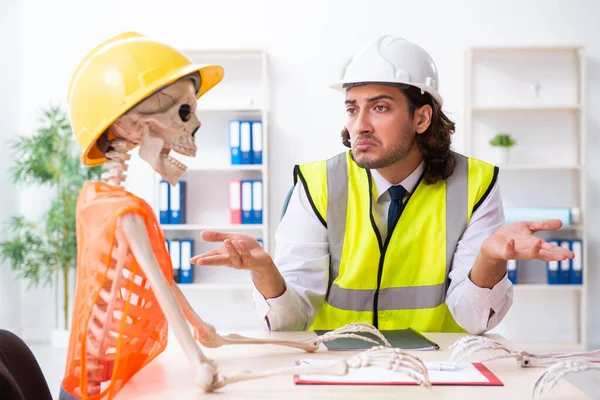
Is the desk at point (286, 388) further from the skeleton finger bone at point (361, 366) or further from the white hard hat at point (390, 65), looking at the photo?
the white hard hat at point (390, 65)

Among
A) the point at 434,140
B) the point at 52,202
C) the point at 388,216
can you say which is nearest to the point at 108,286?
the point at 388,216

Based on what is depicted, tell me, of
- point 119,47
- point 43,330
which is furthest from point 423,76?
point 43,330

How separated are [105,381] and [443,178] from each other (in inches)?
50.0

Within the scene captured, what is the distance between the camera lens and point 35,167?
4.38m

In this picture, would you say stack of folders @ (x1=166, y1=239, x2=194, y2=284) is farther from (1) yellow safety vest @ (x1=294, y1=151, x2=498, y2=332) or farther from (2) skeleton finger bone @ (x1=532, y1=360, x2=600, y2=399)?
(2) skeleton finger bone @ (x1=532, y1=360, x2=600, y2=399)

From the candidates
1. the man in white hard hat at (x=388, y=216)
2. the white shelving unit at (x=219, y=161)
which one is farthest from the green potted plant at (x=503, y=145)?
the man in white hard hat at (x=388, y=216)

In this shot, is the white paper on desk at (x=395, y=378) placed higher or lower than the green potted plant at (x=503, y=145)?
lower

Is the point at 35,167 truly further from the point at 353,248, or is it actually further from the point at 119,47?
the point at 119,47

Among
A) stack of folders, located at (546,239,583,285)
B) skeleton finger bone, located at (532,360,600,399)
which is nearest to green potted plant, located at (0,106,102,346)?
stack of folders, located at (546,239,583,285)

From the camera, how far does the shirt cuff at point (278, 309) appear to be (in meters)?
1.68

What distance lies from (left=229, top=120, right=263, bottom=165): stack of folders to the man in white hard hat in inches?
94.8

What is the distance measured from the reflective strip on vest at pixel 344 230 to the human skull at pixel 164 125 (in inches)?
37.6

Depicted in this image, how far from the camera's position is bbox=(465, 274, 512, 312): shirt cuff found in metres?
1.64

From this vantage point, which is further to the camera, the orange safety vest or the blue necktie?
the blue necktie
